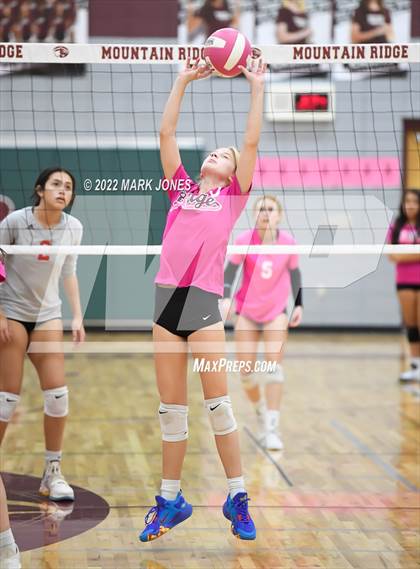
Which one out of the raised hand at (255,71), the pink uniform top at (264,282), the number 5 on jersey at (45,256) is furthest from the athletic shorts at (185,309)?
the pink uniform top at (264,282)

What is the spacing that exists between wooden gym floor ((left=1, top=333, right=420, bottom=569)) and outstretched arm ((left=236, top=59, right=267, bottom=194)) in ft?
5.97

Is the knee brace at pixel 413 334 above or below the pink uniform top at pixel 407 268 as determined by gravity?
below

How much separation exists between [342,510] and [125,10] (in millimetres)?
8727

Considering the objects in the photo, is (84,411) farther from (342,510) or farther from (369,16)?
(369,16)

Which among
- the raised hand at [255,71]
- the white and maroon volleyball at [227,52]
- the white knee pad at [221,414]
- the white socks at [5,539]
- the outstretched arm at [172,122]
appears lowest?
the white socks at [5,539]

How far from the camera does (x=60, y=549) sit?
4559mm

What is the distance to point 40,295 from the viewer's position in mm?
5238

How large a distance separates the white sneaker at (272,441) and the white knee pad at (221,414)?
2.42 m

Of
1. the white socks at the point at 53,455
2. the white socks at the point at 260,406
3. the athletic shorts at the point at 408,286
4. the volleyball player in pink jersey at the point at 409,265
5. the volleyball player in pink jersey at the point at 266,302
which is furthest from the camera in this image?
the athletic shorts at the point at 408,286

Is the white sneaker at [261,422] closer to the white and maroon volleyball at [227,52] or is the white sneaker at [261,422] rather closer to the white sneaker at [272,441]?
the white sneaker at [272,441]

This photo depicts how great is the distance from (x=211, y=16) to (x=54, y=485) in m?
8.33

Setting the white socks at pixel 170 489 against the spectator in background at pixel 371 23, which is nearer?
the white socks at pixel 170 489

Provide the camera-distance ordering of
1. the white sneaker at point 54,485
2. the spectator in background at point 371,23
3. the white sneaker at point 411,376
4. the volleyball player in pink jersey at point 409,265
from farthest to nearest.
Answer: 1. the spectator in background at point 371,23
2. the white sneaker at point 411,376
3. the volleyball player in pink jersey at point 409,265
4. the white sneaker at point 54,485

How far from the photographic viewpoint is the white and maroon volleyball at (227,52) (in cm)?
435
